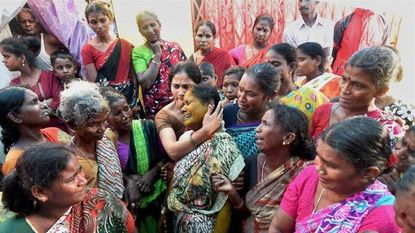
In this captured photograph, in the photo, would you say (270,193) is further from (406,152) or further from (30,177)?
(30,177)

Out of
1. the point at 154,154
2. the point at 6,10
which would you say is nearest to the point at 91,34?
the point at 6,10

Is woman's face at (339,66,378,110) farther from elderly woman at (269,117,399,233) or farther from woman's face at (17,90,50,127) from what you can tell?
woman's face at (17,90,50,127)

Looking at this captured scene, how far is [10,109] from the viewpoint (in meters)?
2.94

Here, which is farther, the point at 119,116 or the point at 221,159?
the point at 119,116

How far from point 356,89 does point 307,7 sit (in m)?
3.47

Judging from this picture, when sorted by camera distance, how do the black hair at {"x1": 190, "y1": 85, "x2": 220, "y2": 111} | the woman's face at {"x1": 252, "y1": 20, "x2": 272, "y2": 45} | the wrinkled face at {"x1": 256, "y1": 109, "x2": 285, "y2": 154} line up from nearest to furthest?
the wrinkled face at {"x1": 256, "y1": 109, "x2": 285, "y2": 154}, the black hair at {"x1": 190, "y1": 85, "x2": 220, "y2": 111}, the woman's face at {"x1": 252, "y1": 20, "x2": 272, "y2": 45}

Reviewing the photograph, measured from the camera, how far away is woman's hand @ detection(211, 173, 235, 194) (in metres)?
2.79

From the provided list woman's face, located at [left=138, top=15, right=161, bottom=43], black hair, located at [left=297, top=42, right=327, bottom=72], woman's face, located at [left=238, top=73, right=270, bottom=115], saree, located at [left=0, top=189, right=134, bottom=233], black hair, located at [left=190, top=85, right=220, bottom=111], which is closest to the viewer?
saree, located at [left=0, top=189, right=134, bottom=233]

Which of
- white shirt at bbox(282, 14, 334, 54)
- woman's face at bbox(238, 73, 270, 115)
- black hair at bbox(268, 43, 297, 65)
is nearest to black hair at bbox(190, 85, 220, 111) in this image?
woman's face at bbox(238, 73, 270, 115)

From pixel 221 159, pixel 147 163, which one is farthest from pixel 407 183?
pixel 147 163

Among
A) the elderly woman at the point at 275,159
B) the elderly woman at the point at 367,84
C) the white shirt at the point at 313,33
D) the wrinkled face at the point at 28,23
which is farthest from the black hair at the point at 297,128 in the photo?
the white shirt at the point at 313,33

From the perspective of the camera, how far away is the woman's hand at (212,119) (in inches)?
115

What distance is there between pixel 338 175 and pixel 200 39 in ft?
11.0

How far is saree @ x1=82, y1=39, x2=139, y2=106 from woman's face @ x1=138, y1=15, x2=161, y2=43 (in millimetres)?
243
